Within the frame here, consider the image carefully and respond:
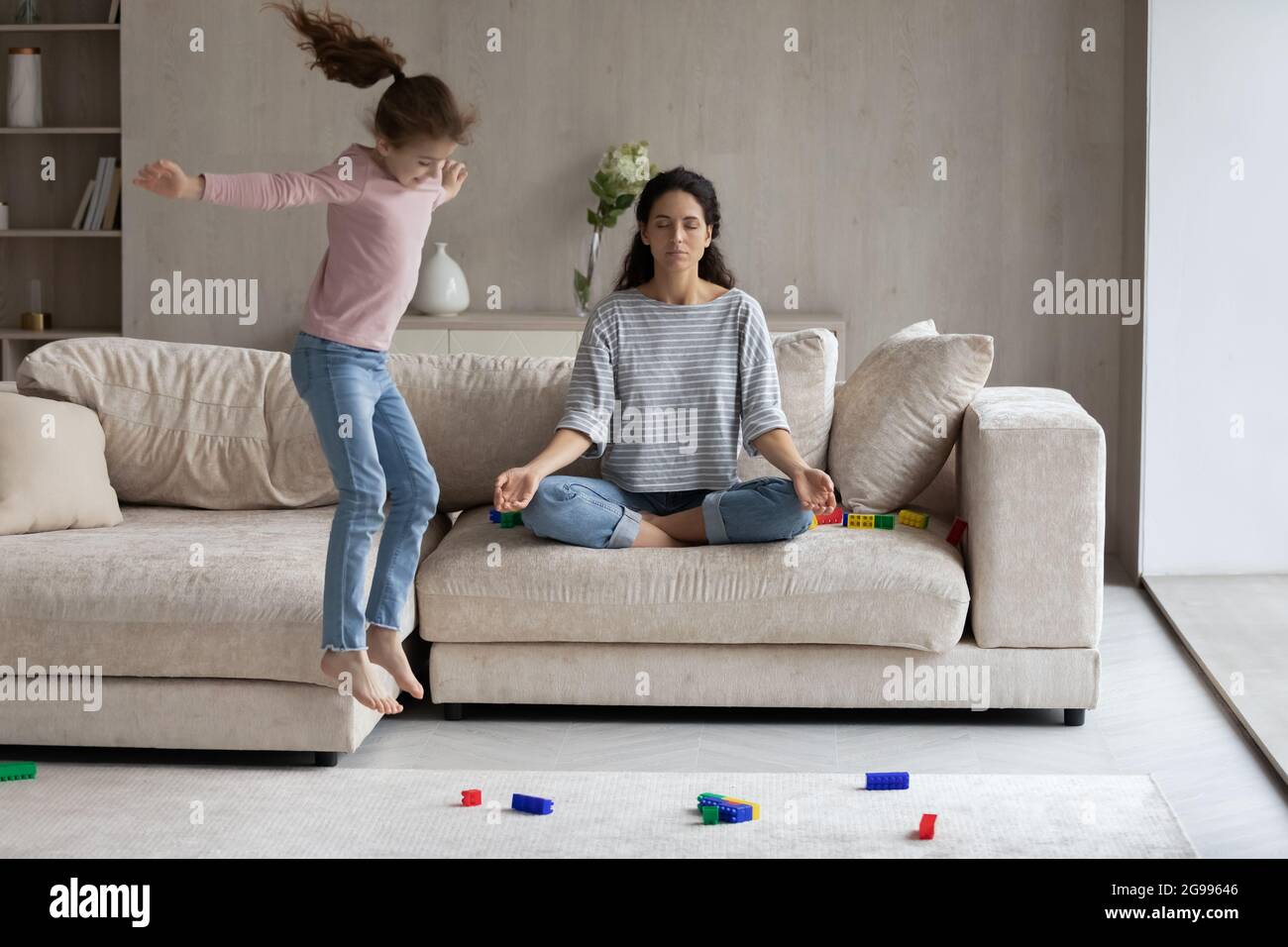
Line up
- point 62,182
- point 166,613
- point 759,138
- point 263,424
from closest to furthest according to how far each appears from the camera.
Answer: point 166,613
point 263,424
point 759,138
point 62,182

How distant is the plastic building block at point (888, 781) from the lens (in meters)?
2.88

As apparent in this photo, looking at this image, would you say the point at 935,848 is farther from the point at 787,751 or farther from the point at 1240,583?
the point at 1240,583

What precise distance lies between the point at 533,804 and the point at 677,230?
48.8 inches

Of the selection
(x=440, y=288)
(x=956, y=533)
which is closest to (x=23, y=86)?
(x=440, y=288)

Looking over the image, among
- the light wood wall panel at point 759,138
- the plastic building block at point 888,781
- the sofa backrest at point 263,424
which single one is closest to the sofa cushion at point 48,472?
the sofa backrest at point 263,424

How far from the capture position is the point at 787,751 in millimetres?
3152

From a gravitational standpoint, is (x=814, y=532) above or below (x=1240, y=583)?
above

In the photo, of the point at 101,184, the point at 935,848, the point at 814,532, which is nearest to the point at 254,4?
the point at 101,184

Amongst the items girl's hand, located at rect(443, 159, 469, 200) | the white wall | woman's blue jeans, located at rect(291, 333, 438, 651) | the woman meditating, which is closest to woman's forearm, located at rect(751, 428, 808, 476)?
the woman meditating

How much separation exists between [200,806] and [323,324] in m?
1.15

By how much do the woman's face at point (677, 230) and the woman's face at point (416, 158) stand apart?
1.14 m

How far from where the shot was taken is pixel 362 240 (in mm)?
2098

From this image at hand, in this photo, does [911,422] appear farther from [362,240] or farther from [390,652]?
[362,240]

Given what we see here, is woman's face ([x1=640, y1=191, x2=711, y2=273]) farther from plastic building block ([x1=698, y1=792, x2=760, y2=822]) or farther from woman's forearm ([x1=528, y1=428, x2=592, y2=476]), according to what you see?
plastic building block ([x1=698, y1=792, x2=760, y2=822])
